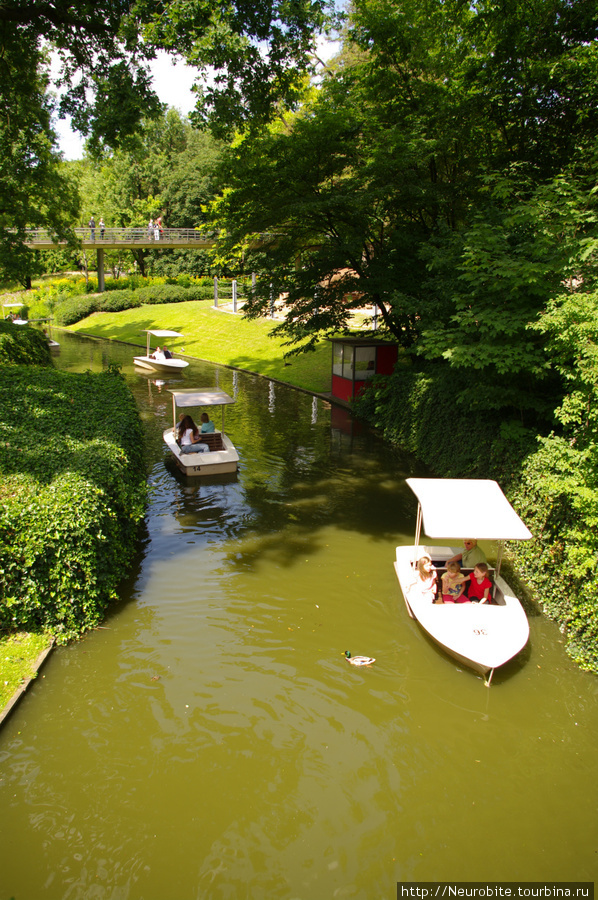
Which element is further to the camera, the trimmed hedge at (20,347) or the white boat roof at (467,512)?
the trimmed hedge at (20,347)

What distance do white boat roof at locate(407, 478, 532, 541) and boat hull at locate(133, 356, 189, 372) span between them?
2279 cm

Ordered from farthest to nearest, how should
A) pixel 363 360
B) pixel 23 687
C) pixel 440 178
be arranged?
1. pixel 363 360
2. pixel 440 178
3. pixel 23 687

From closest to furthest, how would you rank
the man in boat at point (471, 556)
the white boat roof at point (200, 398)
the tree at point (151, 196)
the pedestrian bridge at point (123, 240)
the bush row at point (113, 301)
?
1. the man in boat at point (471, 556)
2. the white boat roof at point (200, 398)
3. the bush row at point (113, 301)
4. the pedestrian bridge at point (123, 240)
5. the tree at point (151, 196)

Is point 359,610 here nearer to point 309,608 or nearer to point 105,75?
point 309,608

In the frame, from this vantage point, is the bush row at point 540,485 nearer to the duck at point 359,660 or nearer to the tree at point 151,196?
the duck at point 359,660

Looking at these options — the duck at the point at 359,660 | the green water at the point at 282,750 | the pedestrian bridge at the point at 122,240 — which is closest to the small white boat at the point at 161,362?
the green water at the point at 282,750

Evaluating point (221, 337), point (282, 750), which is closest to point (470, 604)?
point (282, 750)

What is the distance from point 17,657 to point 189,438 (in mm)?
9375

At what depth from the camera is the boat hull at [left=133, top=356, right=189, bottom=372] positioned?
31844mm

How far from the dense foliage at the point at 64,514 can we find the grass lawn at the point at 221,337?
13.3m

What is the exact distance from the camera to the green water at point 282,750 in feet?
20.7

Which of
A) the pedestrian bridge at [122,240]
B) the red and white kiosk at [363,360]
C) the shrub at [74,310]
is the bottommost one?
the red and white kiosk at [363,360]

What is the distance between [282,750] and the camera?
7773 millimetres

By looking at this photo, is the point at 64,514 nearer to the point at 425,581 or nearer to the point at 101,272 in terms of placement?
the point at 425,581
